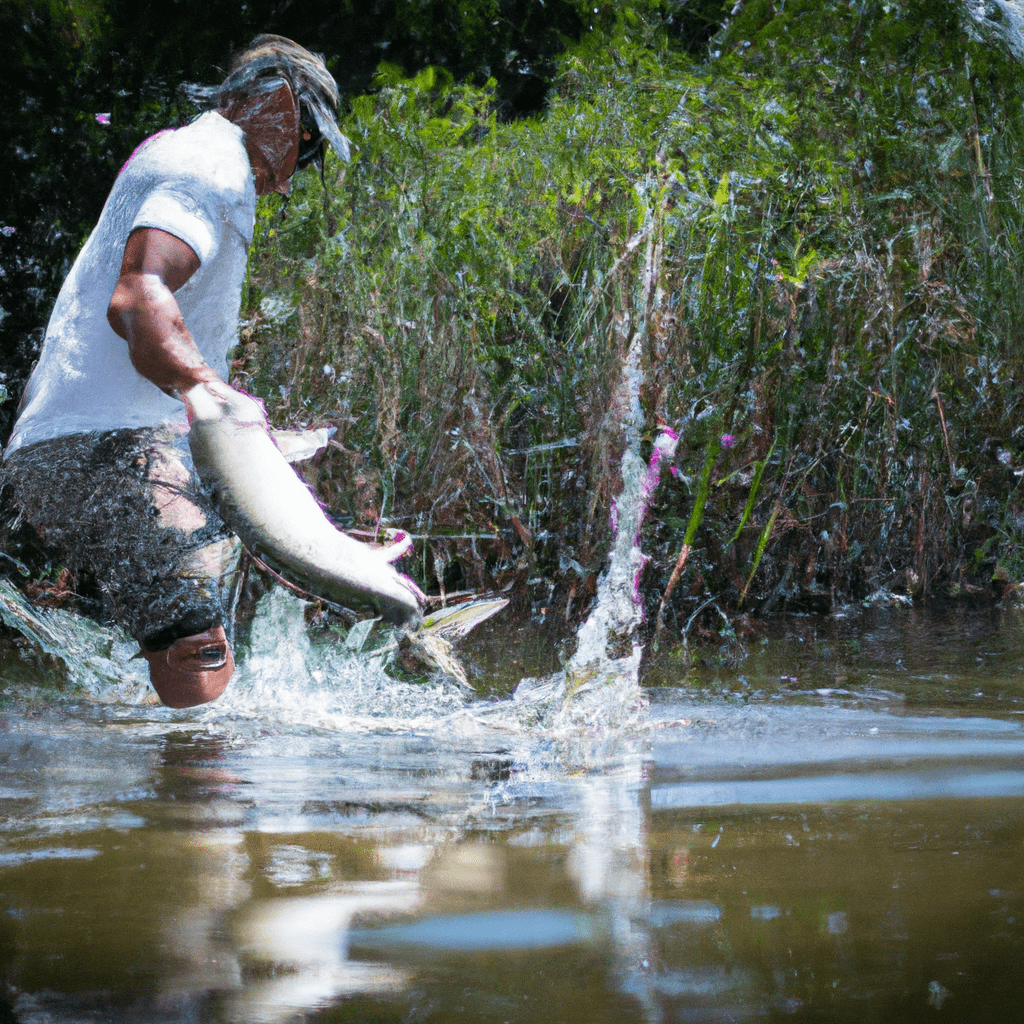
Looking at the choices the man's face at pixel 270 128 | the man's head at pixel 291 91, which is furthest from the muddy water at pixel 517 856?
the man's head at pixel 291 91

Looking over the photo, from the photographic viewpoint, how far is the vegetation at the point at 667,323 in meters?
3.95

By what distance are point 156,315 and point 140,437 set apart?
30cm

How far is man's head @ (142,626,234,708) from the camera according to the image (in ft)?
8.34

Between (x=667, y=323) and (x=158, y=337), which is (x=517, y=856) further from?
(x=667, y=323)

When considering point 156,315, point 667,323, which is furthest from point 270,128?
point 667,323

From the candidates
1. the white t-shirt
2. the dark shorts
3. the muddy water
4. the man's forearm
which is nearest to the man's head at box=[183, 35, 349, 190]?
the white t-shirt

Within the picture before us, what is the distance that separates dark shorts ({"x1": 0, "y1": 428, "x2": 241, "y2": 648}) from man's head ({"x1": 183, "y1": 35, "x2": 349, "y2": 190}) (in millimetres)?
1015

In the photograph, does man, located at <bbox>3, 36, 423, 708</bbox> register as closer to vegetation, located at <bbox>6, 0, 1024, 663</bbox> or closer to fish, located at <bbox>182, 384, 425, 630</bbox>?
fish, located at <bbox>182, 384, 425, 630</bbox>

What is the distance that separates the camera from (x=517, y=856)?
1722mm

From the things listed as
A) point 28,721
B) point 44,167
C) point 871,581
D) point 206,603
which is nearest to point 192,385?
point 206,603

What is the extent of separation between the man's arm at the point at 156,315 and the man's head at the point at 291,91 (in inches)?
28.1

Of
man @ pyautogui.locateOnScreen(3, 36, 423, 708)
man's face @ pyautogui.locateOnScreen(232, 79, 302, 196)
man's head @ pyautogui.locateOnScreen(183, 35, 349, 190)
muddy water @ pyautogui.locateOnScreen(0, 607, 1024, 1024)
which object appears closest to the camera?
muddy water @ pyautogui.locateOnScreen(0, 607, 1024, 1024)

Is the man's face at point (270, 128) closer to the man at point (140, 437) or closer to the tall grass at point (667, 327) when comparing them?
the man at point (140, 437)

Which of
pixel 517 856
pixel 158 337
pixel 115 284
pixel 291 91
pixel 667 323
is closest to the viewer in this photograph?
pixel 517 856
